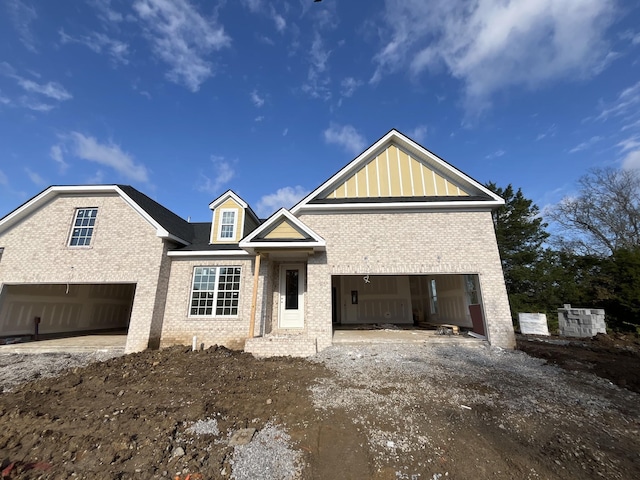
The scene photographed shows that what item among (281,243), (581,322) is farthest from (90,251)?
(581,322)

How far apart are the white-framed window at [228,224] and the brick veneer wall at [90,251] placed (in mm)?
2509

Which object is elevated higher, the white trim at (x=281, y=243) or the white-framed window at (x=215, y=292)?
the white trim at (x=281, y=243)

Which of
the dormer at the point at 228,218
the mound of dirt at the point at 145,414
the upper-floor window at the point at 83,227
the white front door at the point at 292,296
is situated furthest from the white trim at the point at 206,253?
the mound of dirt at the point at 145,414

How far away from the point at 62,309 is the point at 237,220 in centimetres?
1041

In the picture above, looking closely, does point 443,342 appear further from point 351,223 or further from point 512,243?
point 512,243

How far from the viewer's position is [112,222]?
1134cm

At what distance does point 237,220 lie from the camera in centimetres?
1256

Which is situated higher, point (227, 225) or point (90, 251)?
point (227, 225)

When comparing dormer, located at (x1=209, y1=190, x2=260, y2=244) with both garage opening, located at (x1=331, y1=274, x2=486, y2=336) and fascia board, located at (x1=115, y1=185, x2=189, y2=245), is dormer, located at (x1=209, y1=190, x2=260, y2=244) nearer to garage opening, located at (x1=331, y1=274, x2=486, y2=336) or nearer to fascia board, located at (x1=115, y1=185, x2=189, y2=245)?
fascia board, located at (x1=115, y1=185, x2=189, y2=245)

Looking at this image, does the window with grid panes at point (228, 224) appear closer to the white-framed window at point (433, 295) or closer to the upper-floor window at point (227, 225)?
the upper-floor window at point (227, 225)

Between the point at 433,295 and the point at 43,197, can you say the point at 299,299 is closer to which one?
the point at 433,295

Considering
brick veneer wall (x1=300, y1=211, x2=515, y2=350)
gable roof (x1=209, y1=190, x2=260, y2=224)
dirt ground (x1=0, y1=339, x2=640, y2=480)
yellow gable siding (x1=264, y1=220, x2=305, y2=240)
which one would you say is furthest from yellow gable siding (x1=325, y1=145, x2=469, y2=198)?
dirt ground (x1=0, y1=339, x2=640, y2=480)

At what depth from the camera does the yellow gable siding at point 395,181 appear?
36.8 feet

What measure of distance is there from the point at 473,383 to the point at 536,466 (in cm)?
309
